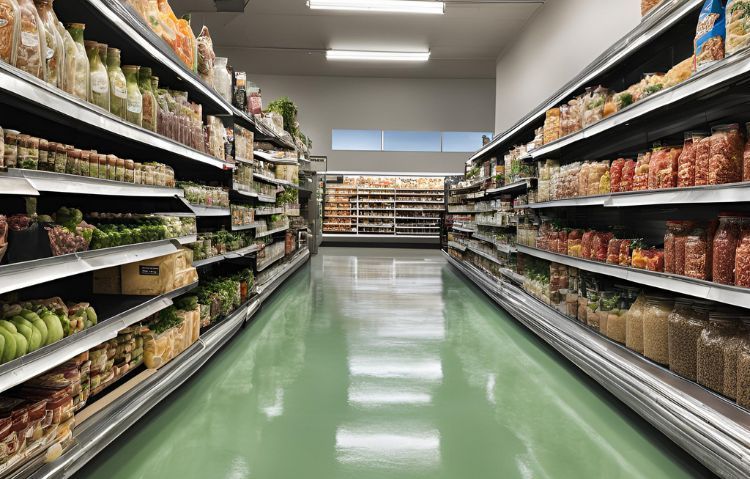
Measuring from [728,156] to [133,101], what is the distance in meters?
2.79


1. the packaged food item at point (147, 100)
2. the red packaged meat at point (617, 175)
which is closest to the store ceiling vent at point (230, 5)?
the packaged food item at point (147, 100)

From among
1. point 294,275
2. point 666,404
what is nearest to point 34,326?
point 666,404

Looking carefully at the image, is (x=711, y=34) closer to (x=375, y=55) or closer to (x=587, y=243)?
(x=587, y=243)

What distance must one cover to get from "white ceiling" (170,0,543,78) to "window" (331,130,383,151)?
203 centimetres

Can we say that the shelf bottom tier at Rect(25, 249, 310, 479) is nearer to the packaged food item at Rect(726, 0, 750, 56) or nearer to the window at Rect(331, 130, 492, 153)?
the packaged food item at Rect(726, 0, 750, 56)

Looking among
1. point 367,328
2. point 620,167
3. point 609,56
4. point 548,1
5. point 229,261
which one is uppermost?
point 548,1

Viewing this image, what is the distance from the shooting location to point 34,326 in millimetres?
1667

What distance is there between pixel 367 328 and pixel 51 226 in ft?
10.5

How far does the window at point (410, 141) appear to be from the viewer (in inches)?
588

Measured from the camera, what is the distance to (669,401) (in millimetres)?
2123

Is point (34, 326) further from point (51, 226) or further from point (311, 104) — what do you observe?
point (311, 104)

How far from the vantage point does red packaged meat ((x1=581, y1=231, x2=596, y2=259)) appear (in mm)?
3477

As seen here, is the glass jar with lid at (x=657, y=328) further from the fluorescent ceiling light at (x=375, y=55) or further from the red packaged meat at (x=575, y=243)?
the fluorescent ceiling light at (x=375, y=55)

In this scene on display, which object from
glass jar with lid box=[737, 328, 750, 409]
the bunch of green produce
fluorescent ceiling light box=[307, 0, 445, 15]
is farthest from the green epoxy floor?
fluorescent ceiling light box=[307, 0, 445, 15]
